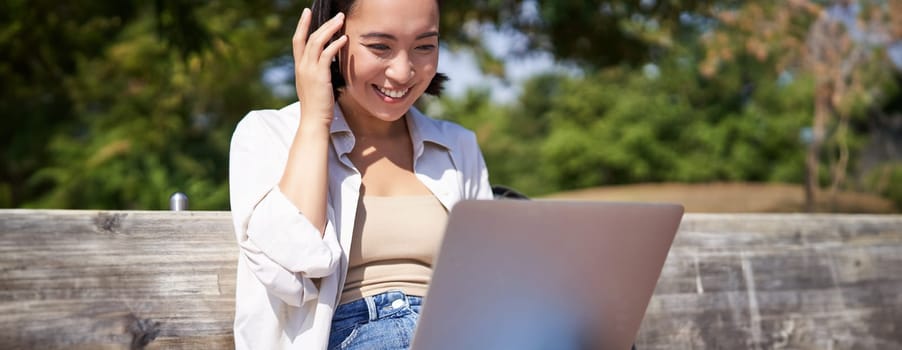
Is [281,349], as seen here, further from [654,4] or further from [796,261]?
[654,4]

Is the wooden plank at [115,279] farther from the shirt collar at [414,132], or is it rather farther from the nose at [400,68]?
the nose at [400,68]

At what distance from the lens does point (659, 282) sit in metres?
2.34

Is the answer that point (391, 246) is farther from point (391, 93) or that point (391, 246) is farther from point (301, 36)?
point (301, 36)

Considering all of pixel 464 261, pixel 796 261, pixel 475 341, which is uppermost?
pixel 464 261

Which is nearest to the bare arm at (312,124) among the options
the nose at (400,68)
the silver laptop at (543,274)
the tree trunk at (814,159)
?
the nose at (400,68)

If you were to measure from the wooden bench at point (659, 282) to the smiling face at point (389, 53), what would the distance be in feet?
1.33

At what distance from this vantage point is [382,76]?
1.69 meters

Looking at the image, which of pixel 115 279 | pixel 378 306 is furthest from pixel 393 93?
pixel 115 279

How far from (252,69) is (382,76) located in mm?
7616

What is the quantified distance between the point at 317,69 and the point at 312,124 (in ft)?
0.32

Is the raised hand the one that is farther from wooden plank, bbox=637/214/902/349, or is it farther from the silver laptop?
wooden plank, bbox=637/214/902/349

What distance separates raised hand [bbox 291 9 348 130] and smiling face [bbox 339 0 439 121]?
45mm

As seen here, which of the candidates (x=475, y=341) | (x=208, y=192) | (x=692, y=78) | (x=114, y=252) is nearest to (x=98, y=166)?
(x=208, y=192)

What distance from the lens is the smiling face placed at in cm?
164
